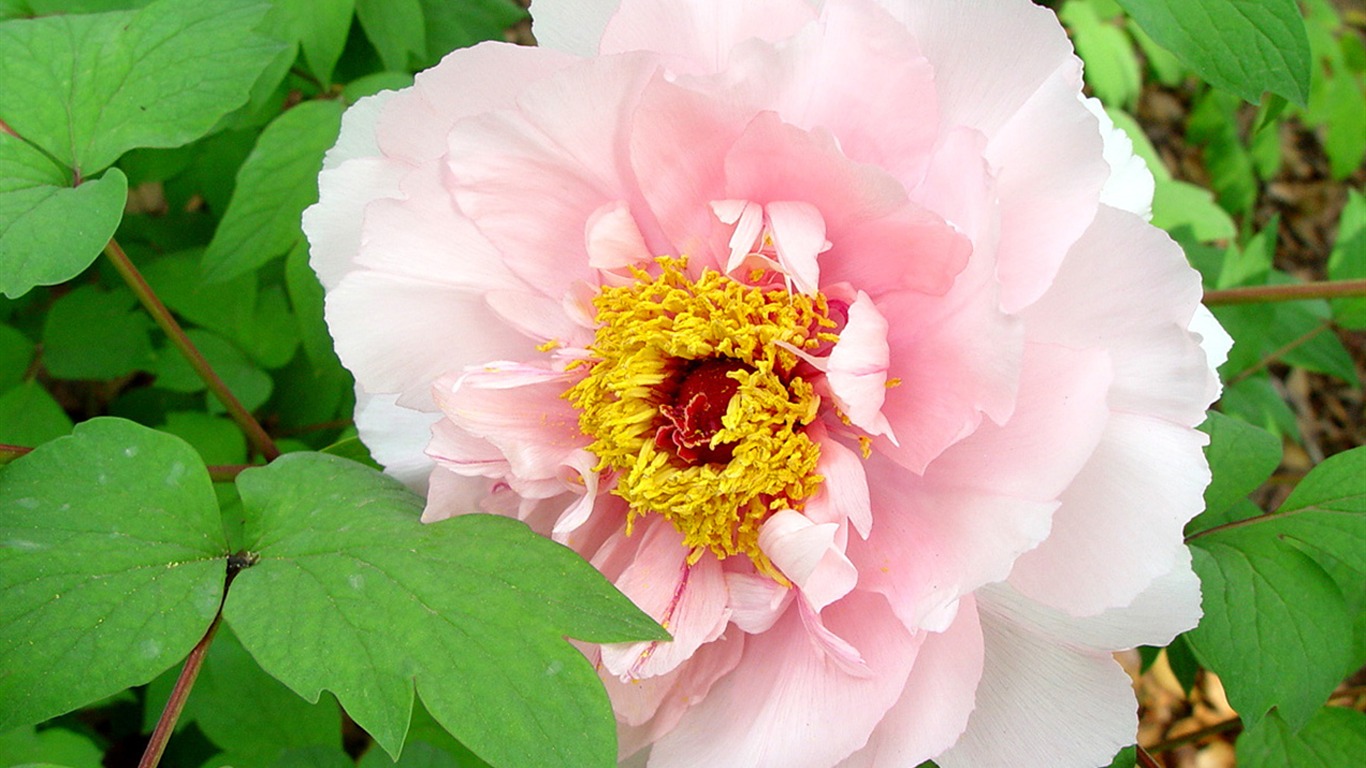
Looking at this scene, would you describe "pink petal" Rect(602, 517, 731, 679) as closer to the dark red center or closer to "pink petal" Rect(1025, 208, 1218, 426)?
the dark red center

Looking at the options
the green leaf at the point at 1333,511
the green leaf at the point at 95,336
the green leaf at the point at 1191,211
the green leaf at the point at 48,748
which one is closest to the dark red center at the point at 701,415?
the green leaf at the point at 1333,511

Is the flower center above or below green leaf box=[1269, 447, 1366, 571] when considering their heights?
above

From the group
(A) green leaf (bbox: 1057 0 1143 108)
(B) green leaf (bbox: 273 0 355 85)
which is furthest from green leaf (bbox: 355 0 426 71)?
(A) green leaf (bbox: 1057 0 1143 108)

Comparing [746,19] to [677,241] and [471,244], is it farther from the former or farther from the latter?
[471,244]

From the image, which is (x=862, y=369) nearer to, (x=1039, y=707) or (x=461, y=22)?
(x=1039, y=707)

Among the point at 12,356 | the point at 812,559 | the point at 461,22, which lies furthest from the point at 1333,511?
the point at 12,356

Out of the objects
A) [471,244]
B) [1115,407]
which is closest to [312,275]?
[471,244]
